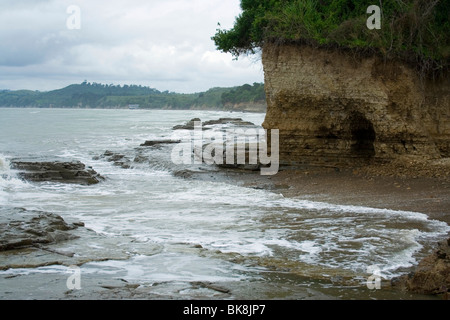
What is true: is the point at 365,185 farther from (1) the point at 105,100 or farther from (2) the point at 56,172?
(1) the point at 105,100

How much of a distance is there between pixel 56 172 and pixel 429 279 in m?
10.9

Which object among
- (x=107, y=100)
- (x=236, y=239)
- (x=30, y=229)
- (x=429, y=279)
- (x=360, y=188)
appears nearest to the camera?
(x=429, y=279)

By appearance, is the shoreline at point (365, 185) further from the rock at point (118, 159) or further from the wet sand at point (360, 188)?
the rock at point (118, 159)

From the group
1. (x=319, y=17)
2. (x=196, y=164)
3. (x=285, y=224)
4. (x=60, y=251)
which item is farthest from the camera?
(x=196, y=164)

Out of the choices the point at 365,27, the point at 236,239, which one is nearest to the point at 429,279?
the point at 236,239

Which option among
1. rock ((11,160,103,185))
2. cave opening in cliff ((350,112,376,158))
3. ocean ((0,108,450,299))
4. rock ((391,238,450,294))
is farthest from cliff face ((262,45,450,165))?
rock ((391,238,450,294))

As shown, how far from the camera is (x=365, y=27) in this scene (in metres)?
12.2

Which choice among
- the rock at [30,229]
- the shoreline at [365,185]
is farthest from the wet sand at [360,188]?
the rock at [30,229]

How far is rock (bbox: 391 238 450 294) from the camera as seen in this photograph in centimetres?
477

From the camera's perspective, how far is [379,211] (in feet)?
29.1

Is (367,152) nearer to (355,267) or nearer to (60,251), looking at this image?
(355,267)

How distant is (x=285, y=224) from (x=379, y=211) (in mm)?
1947

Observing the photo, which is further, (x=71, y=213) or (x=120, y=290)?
(x=71, y=213)
